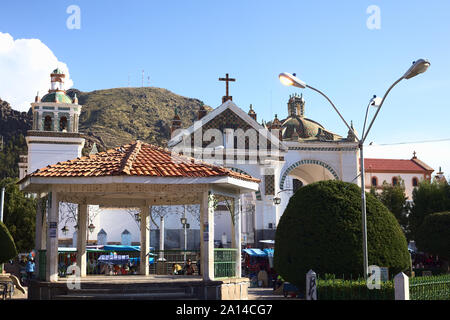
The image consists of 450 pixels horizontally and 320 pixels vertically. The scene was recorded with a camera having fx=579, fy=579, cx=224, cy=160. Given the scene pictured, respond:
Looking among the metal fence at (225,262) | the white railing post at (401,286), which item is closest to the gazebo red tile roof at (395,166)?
the metal fence at (225,262)

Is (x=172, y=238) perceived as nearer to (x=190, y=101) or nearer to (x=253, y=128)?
Result: (x=253, y=128)

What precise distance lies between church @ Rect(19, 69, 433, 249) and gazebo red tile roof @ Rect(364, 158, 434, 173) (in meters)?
21.1

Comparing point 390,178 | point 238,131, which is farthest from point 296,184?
point 390,178

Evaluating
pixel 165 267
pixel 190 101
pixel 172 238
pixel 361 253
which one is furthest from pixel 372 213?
pixel 190 101

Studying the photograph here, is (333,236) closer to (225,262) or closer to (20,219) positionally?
(225,262)

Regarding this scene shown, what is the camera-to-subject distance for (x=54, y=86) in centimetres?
4528

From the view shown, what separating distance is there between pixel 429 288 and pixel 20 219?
1199 inches

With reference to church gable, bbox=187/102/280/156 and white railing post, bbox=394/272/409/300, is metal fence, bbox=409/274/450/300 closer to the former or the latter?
white railing post, bbox=394/272/409/300

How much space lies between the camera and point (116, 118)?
10956 centimetres

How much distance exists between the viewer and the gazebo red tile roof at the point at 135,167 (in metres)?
14.4

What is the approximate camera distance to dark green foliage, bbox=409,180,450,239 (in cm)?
3741

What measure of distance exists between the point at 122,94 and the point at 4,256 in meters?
109

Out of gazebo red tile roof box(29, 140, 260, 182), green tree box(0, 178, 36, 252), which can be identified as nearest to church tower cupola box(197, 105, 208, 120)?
green tree box(0, 178, 36, 252)

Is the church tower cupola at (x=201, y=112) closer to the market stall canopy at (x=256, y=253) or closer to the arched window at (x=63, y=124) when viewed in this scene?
the market stall canopy at (x=256, y=253)
